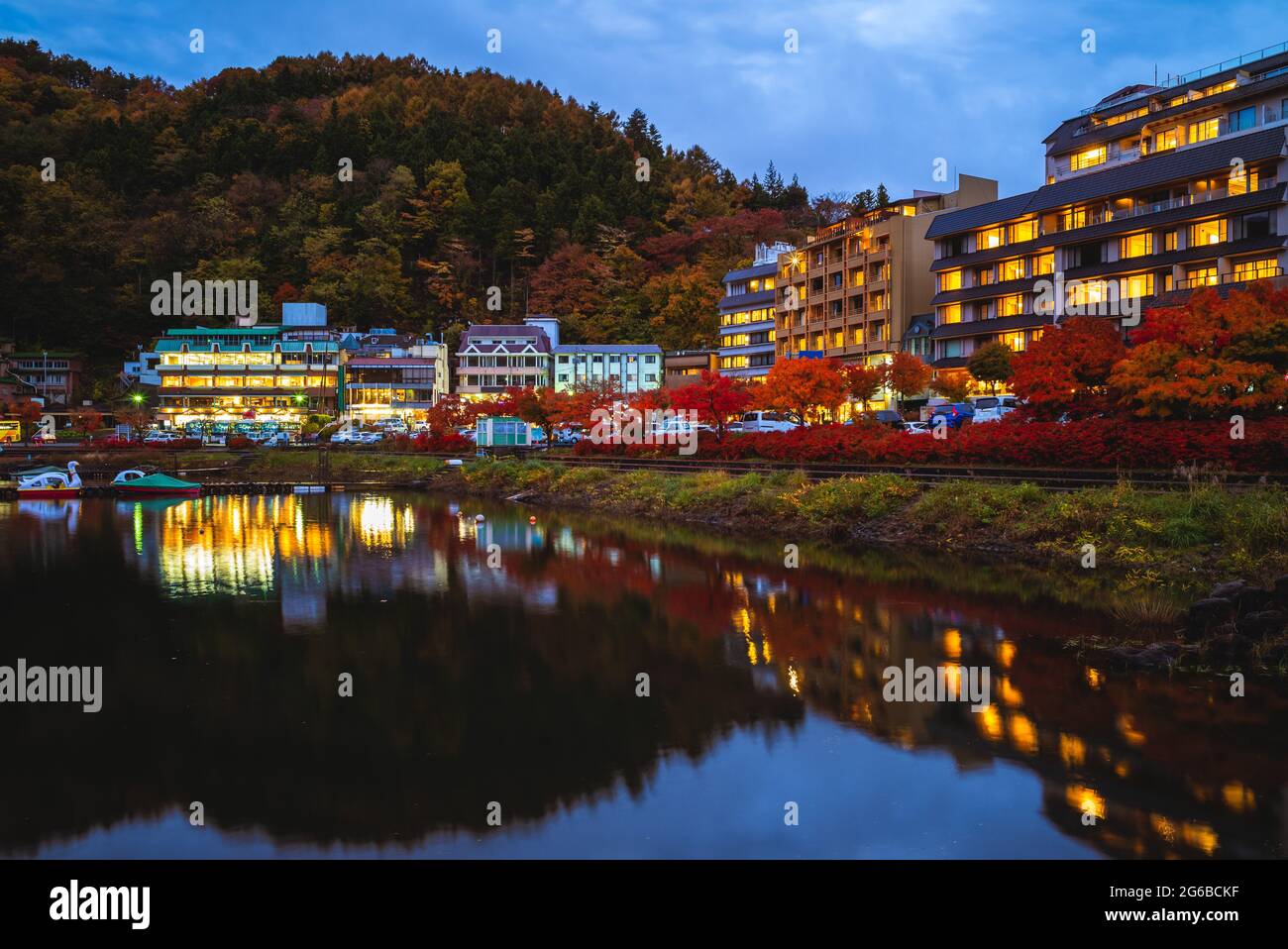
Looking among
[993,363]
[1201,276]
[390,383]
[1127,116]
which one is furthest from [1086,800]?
[390,383]

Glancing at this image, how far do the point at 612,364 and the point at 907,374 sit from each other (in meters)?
46.5

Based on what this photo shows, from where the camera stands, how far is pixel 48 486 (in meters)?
49.0

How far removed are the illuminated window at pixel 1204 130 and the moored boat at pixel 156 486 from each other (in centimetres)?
6731

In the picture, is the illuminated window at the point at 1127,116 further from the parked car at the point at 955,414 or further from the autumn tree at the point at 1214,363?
the autumn tree at the point at 1214,363

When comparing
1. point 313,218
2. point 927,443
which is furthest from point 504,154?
point 927,443

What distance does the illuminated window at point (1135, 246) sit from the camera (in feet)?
177

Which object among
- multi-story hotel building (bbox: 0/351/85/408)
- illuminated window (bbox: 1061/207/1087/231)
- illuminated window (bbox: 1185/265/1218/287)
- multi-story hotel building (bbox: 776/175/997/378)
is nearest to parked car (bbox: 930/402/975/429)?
illuminated window (bbox: 1185/265/1218/287)

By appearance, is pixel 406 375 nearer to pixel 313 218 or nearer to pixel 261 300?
pixel 261 300

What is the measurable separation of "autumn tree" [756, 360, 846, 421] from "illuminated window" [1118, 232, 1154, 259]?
72.9ft

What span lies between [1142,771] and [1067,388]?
78.2ft

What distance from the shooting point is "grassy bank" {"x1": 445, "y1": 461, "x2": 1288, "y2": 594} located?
2033 centimetres

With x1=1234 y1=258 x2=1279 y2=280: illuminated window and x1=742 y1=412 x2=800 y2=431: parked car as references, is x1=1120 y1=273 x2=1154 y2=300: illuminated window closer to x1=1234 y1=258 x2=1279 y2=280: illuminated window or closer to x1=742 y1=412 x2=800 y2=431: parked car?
x1=1234 y1=258 x2=1279 y2=280: illuminated window

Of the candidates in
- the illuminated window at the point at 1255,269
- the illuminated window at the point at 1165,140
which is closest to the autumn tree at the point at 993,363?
the illuminated window at the point at 1255,269

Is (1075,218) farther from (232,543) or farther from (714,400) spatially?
(232,543)
